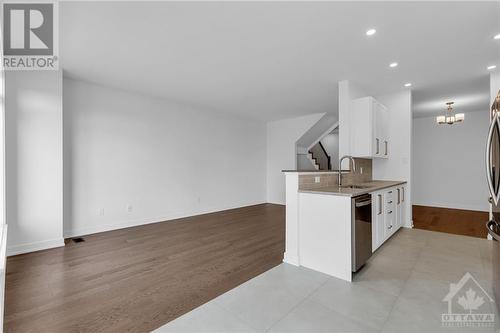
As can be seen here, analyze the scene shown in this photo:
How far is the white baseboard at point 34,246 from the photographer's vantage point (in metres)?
3.17

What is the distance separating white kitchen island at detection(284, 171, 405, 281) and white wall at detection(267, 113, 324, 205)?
3.99 meters

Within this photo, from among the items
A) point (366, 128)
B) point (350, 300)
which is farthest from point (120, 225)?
point (366, 128)

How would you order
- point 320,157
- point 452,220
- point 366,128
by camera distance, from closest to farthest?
1. point 366,128
2. point 452,220
3. point 320,157

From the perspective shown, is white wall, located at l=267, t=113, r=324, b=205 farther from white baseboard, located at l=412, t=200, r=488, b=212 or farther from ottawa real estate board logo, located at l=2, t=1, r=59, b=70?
ottawa real estate board logo, located at l=2, t=1, r=59, b=70

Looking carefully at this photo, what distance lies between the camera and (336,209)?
2.55 m

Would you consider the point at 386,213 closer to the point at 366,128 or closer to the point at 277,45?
the point at 366,128

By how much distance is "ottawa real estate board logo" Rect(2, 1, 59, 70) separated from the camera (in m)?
2.19

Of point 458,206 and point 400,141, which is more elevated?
point 400,141

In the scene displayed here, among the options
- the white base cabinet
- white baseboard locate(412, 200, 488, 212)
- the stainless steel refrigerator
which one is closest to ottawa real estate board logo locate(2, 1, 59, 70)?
the stainless steel refrigerator

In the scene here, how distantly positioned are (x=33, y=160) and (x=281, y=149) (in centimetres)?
570

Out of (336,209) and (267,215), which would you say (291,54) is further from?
(267,215)

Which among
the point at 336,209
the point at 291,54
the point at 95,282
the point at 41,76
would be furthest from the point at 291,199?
the point at 41,76

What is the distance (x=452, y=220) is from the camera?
16.8 ft

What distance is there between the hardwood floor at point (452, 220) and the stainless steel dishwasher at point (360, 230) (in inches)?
100
